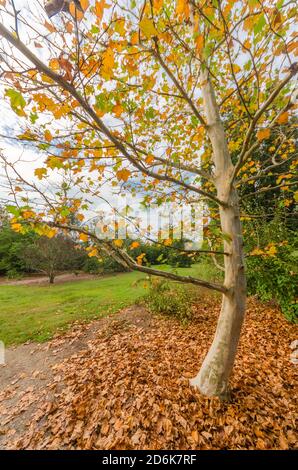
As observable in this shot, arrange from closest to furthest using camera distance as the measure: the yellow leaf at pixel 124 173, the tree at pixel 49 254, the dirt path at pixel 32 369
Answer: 1. the yellow leaf at pixel 124 173
2. the dirt path at pixel 32 369
3. the tree at pixel 49 254

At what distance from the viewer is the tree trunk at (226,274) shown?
236 centimetres

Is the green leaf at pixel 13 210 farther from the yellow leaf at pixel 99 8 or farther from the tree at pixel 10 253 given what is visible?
the tree at pixel 10 253

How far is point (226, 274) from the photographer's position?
244 cm

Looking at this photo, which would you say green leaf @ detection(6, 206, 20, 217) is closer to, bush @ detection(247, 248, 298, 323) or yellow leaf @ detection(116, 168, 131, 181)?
yellow leaf @ detection(116, 168, 131, 181)

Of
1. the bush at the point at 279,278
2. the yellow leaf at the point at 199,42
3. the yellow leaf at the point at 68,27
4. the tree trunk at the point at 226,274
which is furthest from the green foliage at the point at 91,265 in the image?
the yellow leaf at the point at 199,42

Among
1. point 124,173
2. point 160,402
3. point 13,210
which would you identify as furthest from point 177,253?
point 13,210

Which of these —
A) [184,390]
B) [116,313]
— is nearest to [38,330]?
[116,313]

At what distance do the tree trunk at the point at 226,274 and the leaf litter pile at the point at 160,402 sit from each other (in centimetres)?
34

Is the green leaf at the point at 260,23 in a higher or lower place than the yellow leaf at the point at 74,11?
higher

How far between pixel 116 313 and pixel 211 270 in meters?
4.00

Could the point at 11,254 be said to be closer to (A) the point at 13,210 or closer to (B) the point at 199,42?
(A) the point at 13,210

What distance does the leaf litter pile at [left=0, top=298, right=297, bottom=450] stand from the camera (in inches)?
90.7

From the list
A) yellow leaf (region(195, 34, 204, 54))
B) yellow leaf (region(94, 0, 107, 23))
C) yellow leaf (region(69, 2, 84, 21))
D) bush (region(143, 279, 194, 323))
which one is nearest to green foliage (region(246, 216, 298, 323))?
bush (region(143, 279, 194, 323))

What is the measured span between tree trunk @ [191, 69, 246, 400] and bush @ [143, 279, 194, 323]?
2.95m
